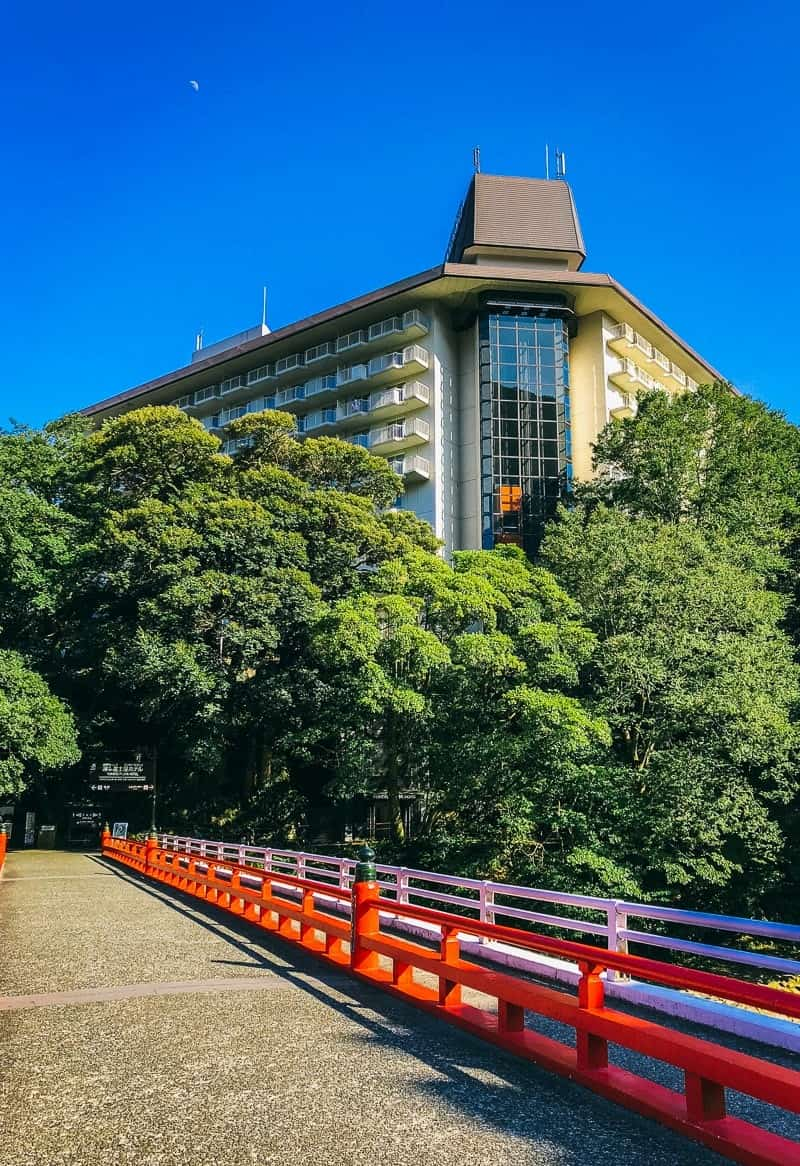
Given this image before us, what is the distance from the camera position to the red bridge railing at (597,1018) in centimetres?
445

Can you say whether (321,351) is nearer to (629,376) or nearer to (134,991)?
(629,376)

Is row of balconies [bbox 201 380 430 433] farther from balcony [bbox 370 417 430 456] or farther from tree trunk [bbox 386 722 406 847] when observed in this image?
tree trunk [bbox 386 722 406 847]

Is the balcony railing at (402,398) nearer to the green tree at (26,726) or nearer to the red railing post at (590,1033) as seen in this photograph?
the green tree at (26,726)

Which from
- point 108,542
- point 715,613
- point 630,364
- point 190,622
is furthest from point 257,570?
point 630,364

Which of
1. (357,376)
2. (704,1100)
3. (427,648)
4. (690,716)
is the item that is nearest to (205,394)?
(357,376)

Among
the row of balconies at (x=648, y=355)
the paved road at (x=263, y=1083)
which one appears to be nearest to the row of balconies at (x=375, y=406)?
the row of balconies at (x=648, y=355)

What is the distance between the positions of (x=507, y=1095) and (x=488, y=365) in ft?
148

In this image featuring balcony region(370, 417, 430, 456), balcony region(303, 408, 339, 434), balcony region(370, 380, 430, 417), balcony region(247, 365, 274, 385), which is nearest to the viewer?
balcony region(370, 417, 430, 456)

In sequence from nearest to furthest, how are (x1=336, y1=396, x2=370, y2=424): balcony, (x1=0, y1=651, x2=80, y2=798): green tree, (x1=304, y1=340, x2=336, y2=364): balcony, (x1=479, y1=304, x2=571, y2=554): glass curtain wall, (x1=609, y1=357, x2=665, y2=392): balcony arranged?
(x1=0, y1=651, x2=80, y2=798): green tree < (x1=479, y1=304, x2=571, y2=554): glass curtain wall < (x1=609, y1=357, x2=665, y2=392): balcony < (x1=336, y1=396, x2=370, y2=424): balcony < (x1=304, y1=340, x2=336, y2=364): balcony

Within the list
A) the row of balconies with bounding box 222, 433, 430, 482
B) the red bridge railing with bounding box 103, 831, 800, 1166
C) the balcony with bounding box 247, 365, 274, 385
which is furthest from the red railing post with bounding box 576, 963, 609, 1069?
the balcony with bounding box 247, 365, 274, 385

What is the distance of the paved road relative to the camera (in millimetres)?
4660

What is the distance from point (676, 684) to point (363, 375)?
32062 mm

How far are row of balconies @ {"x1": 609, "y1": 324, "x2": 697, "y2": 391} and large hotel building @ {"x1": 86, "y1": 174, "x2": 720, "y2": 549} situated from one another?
0.41 feet

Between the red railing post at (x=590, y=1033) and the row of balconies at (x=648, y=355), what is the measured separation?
4839cm
